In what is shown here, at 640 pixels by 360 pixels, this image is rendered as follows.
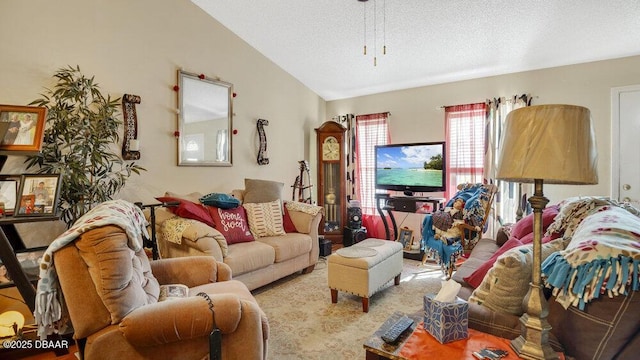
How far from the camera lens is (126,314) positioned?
4.24ft

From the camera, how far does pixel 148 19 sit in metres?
3.09

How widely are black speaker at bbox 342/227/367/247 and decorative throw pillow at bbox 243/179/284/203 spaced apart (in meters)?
1.40

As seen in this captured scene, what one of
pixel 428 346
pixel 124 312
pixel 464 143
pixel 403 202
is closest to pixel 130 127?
pixel 124 312

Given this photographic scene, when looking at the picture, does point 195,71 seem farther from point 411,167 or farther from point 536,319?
point 536,319

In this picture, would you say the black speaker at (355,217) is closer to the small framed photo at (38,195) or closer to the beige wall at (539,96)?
the beige wall at (539,96)

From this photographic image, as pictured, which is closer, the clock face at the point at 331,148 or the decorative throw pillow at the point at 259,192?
the decorative throw pillow at the point at 259,192

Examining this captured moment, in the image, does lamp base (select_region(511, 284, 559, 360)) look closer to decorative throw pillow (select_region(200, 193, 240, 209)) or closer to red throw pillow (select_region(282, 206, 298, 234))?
decorative throw pillow (select_region(200, 193, 240, 209))

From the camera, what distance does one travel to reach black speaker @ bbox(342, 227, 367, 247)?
455cm

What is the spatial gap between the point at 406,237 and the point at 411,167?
3.35ft

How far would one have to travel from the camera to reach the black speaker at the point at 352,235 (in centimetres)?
455

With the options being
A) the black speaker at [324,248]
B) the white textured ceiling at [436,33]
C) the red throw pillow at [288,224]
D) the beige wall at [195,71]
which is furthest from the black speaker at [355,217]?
the white textured ceiling at [436,33]

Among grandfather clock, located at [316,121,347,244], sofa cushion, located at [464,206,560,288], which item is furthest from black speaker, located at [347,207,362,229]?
sofa cushion, located at [464,206,560,288]

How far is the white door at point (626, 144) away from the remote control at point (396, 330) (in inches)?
143

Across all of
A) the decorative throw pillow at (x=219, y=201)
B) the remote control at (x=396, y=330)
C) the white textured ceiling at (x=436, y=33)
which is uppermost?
the white textured ceiling at (x=436, y=33)
